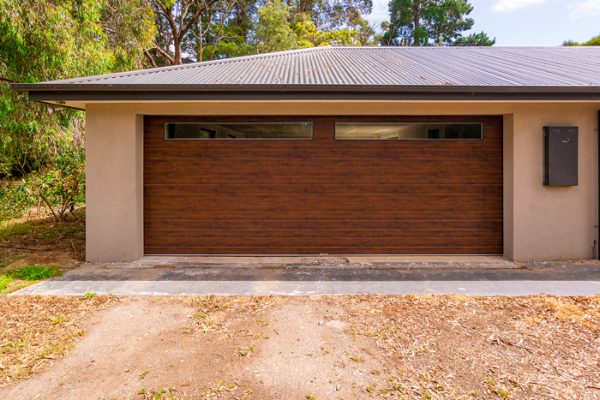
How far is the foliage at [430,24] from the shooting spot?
1068 inches

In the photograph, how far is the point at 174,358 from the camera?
2811 millimetres

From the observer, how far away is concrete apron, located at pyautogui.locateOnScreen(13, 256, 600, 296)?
14.1 ft

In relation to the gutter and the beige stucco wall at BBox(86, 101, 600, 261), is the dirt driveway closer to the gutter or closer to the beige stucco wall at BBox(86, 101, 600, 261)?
the beige stucco wall at BBox(86, 101, 600, 261)

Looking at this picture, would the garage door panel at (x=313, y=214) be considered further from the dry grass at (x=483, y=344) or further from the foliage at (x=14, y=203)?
the foliage at (x=14, y=203)

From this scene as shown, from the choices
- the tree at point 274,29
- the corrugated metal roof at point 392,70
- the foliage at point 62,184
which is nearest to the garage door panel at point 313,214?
the corrugated metal roof at point 392,70

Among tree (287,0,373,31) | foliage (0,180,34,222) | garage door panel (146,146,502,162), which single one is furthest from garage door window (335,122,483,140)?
tree (287,0,373,31)

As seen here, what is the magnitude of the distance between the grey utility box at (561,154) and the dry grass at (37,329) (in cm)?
618

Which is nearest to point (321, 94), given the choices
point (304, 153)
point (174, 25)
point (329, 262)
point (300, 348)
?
point (304, 153)

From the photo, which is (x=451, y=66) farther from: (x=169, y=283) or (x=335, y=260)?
(x=169, y=283)

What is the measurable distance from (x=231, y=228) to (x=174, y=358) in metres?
3.12

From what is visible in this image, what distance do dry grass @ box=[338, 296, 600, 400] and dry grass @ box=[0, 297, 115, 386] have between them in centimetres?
247


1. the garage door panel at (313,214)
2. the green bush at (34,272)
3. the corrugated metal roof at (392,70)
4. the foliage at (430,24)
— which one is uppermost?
the foliage at (430,24)

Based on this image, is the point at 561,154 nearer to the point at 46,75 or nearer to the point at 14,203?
the point at 46,75

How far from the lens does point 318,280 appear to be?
4684 mm
